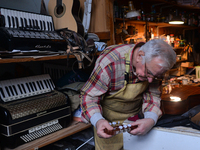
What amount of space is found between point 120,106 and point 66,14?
930mm

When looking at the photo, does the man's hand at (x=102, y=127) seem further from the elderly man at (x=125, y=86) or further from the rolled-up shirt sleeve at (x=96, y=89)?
the rolled-up shirt sleeve at (x=96, y=89)

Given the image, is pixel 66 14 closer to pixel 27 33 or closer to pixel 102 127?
pixel 27 33

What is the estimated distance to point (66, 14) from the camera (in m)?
1.69

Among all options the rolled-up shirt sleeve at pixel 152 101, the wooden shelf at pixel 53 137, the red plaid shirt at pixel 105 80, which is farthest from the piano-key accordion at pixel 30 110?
the rolled-up shirt sleeve at pixel 152 101

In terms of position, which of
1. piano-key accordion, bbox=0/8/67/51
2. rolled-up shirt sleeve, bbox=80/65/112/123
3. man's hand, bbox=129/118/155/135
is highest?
piano-key accordion, bbox=0/8/67/51

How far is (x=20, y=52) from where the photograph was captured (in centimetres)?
112

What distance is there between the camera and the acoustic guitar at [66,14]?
5.43ft

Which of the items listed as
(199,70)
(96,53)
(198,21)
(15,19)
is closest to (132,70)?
(96,53)

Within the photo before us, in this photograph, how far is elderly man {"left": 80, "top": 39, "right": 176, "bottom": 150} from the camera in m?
1.05

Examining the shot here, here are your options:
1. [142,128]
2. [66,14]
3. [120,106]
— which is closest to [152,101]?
[120,106]

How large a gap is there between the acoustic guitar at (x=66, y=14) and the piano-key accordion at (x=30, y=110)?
51 centimetres

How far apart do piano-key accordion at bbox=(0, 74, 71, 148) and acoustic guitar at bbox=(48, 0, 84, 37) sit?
1.66ft

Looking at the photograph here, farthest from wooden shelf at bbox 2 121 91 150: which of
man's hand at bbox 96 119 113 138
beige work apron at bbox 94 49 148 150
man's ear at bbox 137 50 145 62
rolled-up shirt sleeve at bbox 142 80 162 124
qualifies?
man's ear at bbox 137 50 145 62

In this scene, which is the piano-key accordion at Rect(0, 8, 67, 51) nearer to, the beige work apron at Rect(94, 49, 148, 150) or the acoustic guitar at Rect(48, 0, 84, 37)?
the acoustic guitar at Rect(48, 0, 84, 37)
